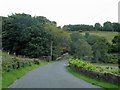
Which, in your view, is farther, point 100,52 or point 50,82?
point 100,52

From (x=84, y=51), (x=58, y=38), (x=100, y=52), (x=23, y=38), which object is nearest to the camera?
(x=23, y=38)

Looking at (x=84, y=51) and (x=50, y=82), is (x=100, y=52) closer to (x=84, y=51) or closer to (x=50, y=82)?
(x=84, y=51)

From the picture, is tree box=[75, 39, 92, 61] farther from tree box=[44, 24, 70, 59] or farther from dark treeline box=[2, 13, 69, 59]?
tree box=[44, 24, 70, 59]

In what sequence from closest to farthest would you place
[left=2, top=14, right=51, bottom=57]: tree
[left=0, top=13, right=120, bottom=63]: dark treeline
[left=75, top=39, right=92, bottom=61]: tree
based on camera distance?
[left=2, top=14, right=51, bottom=57]: tree
[left=0, top=13, right=120, bottom=63]: dark treeline
[left=75, top=39, right=92, bottom=61]: tree

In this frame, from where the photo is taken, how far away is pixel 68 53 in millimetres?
133000

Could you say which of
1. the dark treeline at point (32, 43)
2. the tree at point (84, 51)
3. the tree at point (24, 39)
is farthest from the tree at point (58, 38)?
the tree at point (24, 39)

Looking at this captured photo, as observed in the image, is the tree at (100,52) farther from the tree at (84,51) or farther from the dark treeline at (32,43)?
the tree at (84,51)

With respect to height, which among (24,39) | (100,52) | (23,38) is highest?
(23,38)

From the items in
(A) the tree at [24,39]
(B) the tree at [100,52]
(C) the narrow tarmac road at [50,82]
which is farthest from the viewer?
(B) the tree at [100,52]

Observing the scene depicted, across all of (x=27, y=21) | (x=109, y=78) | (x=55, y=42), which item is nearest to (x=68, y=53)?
(x=55, y=42)

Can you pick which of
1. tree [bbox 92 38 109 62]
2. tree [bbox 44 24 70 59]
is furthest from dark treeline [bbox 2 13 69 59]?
tree [bbox 92 38 109 62]

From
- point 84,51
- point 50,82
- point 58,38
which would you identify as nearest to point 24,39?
point 84,51

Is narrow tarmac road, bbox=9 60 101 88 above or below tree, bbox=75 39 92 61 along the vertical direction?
above

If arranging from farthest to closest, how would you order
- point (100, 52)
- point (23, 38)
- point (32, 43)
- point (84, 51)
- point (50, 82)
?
point (84, 51) < point (100, 52) < point (23, 38) < point (32, 43) < point (50, 82)
